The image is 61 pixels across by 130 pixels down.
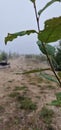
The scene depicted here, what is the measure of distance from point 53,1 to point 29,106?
5.96 meters

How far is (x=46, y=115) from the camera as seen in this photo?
5953 mm

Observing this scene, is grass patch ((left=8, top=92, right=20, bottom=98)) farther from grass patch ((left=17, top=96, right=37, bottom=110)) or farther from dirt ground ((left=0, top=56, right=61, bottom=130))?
grass patch ((left=17, top=96, right=37, bottom=110))

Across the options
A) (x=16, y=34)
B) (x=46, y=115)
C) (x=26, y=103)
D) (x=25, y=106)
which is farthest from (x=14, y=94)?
(x=16, y=34)

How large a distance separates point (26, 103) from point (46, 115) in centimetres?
91

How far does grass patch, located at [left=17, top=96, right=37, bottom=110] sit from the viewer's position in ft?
21.3

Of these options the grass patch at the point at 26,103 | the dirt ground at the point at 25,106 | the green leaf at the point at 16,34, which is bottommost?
the dirt ground at the point at 25,106

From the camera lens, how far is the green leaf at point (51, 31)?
0.62 meters

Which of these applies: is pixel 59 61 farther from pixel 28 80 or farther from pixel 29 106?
pixel 28 80

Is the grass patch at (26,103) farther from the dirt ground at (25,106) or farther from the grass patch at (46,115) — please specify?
the grass patch at (46,115)

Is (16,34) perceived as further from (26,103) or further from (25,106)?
(26,103)

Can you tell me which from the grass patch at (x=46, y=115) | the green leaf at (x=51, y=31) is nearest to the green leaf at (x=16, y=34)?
the green leaf at (x=51, y=31)

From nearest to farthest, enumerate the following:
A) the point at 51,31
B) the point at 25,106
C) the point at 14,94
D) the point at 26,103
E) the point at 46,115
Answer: the point at 51,31
the point at 46,115
the point at 25,106
the point at 26,103
the point at 14,94

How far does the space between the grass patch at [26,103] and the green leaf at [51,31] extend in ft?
19.3

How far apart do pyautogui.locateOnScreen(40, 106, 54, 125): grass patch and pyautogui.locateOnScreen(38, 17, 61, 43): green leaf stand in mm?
5081
